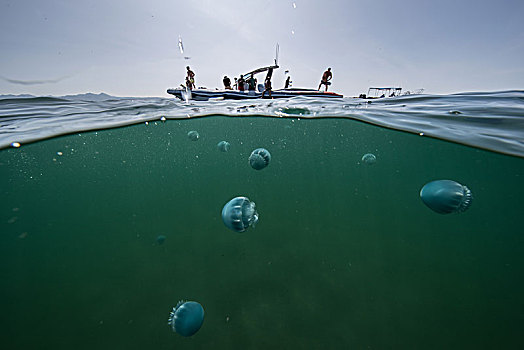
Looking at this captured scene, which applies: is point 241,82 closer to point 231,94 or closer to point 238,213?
point 231,94

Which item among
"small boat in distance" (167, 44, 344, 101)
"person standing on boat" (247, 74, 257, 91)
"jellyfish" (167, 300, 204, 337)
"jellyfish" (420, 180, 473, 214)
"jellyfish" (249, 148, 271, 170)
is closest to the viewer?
"jellyfish" (167, 300, 204, 337)

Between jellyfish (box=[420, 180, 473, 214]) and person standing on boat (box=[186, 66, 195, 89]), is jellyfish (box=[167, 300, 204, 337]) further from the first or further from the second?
person standing on boat (box=[186, 66, 195, 89])

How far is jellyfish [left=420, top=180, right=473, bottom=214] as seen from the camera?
3815 millimetres

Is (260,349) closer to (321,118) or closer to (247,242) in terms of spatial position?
(247,242)

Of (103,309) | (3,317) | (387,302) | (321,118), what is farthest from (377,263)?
(3,317)

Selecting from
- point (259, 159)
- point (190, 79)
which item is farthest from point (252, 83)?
point (259, 159)

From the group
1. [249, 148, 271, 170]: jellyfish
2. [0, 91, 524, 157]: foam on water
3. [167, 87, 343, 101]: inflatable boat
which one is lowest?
[249, 148, 271, 170]: jellyfish

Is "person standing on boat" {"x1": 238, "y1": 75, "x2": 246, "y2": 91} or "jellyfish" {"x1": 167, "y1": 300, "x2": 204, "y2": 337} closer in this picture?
"jellyfish" {"x1": 167, "y1": 300, "x2": 204, "y2": 337}

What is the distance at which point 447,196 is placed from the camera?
3.83m

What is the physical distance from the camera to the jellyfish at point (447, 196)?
3815 mm

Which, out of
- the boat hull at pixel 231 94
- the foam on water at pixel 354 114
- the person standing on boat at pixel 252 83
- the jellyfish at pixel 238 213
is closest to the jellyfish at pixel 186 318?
the jellyfish at pixel 238 213

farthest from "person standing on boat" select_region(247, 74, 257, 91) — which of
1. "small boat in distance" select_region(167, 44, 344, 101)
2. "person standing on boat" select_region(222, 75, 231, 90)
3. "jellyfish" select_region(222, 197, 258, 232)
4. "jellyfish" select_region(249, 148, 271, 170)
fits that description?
"jellyfish" select_region(222, 197, 258, 232)

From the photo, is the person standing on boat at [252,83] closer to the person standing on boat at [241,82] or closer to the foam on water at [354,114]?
the person standing on boat at [241,82]

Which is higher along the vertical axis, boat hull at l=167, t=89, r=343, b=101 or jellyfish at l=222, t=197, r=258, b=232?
boat hull at l=167, t=89, r=343, b=101
